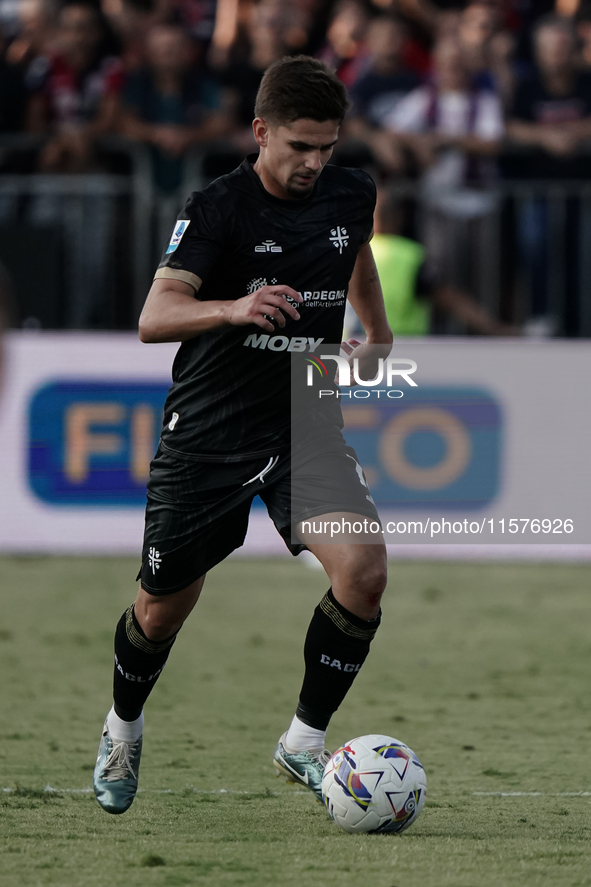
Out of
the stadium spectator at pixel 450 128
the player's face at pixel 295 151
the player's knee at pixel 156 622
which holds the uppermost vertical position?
the stadium spectator at pixel 450 128

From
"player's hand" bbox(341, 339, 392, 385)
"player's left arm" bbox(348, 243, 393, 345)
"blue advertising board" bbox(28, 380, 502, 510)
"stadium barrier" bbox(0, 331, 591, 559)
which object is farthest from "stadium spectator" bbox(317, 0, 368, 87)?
"player's hand" bbox(341, 339, 392, 385)

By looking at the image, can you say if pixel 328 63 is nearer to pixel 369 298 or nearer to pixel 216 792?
pixel 369 298

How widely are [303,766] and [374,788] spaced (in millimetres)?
432

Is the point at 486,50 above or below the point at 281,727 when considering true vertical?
above

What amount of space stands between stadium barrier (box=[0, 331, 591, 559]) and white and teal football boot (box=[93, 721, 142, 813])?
17.8ft

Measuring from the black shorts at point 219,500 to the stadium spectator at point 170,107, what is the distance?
21.8ft

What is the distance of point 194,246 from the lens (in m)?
4.26

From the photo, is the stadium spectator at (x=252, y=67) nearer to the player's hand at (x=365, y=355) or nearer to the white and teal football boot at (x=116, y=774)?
the player's hand at (x=365, y=355)

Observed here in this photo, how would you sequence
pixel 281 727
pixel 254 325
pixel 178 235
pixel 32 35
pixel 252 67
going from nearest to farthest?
pixel 178 235 → pixel 254 325 → pixel 281 727 → pixel 252 67 → pixel 32 35

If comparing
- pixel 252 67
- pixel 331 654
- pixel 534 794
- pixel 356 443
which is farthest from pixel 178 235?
pixel 252 67

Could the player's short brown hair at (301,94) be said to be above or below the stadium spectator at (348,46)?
below

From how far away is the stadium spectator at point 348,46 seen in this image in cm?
1109

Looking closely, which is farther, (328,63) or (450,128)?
(328,63)

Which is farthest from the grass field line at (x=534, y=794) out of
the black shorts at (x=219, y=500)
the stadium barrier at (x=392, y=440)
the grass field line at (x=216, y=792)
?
the stadium barrier at (x=392, y=440)
